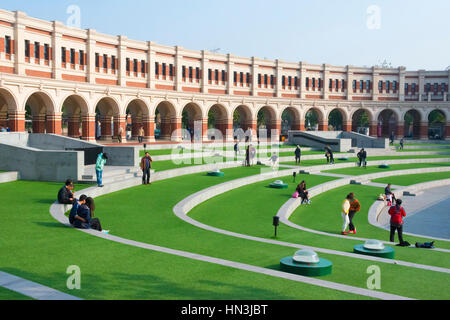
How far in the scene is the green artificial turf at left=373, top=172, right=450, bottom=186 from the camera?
37.1m

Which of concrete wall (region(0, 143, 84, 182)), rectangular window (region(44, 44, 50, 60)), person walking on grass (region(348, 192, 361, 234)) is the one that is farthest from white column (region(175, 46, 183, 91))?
person walking on grass (region(348, 192, 361, 234))

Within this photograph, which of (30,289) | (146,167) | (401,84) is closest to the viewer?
(30,289)

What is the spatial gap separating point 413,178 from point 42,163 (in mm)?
29701

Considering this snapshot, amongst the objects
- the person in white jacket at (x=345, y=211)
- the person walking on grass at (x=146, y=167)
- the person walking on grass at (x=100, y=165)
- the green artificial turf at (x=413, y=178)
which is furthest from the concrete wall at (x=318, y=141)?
the person walking on grass at (x=100, y=165)

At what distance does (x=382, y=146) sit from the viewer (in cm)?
5700

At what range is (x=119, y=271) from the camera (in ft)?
34.4

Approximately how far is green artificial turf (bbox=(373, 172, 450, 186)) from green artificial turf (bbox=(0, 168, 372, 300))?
26.9 meters

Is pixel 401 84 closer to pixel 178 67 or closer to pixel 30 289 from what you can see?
pixel 178 67

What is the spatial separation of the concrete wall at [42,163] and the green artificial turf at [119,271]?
28.4 ft

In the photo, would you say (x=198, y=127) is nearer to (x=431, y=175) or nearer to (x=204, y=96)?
(x=204, y=96)

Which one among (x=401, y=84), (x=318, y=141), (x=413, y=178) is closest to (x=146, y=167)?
(x=413, y=178)

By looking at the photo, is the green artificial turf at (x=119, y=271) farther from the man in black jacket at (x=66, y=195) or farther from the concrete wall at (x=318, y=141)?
the concrete wall at (x=318, y=141)

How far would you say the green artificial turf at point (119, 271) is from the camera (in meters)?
9.20
